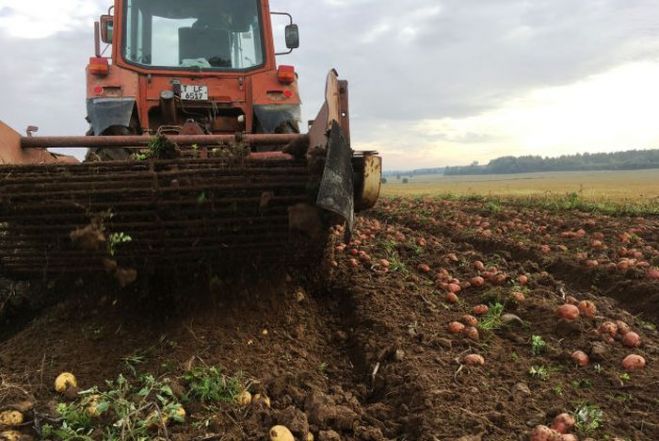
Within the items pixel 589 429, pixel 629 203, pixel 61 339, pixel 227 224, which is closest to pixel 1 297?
pixel 61 339

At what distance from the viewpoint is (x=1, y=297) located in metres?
5.07

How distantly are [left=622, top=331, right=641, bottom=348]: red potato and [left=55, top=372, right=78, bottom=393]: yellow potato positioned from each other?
11.4ft

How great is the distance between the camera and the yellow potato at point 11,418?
8.36 feet

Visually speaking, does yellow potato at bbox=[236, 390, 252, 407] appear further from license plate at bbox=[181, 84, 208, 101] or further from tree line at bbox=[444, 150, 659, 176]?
tree line at bbox=[444, 150, 659, 176]

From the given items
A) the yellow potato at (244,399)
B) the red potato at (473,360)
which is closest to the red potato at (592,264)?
the red potato at (473,360)

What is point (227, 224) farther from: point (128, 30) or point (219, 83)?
point (128, 30)

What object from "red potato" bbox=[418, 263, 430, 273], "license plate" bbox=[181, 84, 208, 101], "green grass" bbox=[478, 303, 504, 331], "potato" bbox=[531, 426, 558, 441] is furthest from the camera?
"red potato" bbox=[418, 263, 430, 273]

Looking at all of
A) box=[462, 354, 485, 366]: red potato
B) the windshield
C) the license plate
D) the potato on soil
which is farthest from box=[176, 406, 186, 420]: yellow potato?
the windshield

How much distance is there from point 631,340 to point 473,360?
1.13 meters

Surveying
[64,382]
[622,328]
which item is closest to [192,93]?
[64,382]

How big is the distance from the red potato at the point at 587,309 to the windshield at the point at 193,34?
415cm

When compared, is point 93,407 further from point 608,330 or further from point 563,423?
point 608,330

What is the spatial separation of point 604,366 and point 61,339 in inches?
143

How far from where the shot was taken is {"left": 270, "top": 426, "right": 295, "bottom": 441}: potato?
2.49 meters
